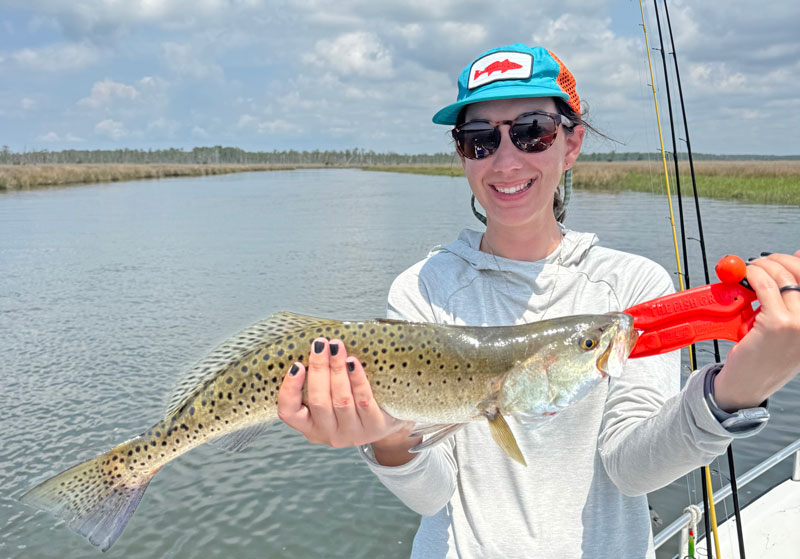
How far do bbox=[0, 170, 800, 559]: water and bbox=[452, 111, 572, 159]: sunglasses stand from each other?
1.53m

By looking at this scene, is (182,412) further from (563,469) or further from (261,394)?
(563,469)

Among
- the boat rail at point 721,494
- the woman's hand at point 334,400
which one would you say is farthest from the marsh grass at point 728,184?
the woman's hand at point 334,400

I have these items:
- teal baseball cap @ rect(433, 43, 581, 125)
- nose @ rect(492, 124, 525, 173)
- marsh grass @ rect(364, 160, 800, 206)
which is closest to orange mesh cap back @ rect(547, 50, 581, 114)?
teal baseball cap @ rect(433, 43, 581, 125)

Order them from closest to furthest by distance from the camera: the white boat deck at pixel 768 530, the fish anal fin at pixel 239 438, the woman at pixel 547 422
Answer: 1. the woman at pixel 547 422
2. the fish anal fin at pixel 239 438
3. the white boat deck at pixel 768 530

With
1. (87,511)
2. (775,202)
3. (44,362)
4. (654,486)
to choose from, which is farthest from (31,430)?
(775,202)

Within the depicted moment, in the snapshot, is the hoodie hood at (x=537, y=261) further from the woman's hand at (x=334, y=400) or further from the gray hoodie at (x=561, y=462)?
A: the woman's hand at (x=334, y=400)

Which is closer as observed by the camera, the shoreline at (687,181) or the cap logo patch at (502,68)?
the cap logo patch at (502,68)

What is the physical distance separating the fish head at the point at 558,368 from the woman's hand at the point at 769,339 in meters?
0.50

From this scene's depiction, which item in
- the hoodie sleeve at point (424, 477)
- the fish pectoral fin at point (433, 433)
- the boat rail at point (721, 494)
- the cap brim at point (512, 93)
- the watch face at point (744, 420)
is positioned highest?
the cap brim at point (512, 93)

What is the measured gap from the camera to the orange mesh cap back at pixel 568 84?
116 inches

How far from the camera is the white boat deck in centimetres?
494

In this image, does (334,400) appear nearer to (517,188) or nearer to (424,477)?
(424,477)

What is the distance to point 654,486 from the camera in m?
2.44

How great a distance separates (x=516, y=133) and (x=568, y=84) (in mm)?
453
